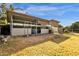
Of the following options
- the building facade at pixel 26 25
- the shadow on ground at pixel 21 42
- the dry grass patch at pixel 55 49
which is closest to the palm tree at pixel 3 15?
the building facade at pixel 26 25

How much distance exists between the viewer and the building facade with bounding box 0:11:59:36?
3.62 metres

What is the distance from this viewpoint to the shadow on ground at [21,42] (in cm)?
353

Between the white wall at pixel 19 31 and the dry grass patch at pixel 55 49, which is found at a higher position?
the white wall at pixel 19 31

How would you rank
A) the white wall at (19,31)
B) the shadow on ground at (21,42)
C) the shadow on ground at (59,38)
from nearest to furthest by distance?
the shadow on ground at (21,42), the white wall at (19,31), the shadow on ground at (59,38)

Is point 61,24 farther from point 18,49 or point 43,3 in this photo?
point 18,49

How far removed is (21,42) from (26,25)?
1.07 ft

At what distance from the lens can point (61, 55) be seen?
11.7 ft

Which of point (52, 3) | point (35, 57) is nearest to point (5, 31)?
point (35, 57)

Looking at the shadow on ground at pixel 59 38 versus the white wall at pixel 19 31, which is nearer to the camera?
the white wall at pixel 19 31

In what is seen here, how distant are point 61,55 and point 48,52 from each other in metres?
0.23

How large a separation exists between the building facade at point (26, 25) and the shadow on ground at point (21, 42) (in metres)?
0.09

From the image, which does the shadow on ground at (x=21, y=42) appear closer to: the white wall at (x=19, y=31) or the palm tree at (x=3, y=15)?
the white wall at (x=19, y=31)

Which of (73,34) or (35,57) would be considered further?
(73,34)

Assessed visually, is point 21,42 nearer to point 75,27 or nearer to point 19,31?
point 19,31
